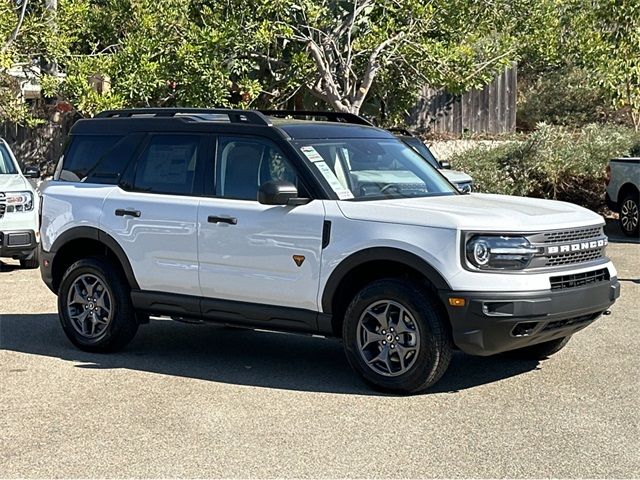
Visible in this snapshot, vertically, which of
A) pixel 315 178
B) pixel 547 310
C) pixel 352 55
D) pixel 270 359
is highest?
pixel 352 55

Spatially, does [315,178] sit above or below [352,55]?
below

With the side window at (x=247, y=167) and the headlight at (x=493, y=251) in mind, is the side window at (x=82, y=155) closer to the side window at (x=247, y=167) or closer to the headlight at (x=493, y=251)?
the side window at (x=247, y=167)

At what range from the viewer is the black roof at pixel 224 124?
8.25 m

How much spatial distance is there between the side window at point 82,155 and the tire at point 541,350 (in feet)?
12.1

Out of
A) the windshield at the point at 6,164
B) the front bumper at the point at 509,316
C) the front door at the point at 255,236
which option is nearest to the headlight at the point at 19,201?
the windshield at the point at 6,164

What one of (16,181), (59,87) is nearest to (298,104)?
(59,87)

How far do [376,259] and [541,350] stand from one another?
1.81 m

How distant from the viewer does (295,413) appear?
6957 mm

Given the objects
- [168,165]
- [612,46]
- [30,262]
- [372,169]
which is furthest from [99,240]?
[612,46]

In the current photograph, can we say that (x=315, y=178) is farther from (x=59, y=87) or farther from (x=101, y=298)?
(x=59, y=87)

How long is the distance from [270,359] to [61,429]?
7.98 ft

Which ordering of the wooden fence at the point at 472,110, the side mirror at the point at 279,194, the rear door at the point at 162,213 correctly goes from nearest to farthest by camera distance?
the side mirror at the point at 279,194
the rear door at the point at 162,213
the wooden fence at the point at 472,110

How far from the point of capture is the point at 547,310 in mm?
7172

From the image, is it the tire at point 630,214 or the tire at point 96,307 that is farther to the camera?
the tire at point 630,214
